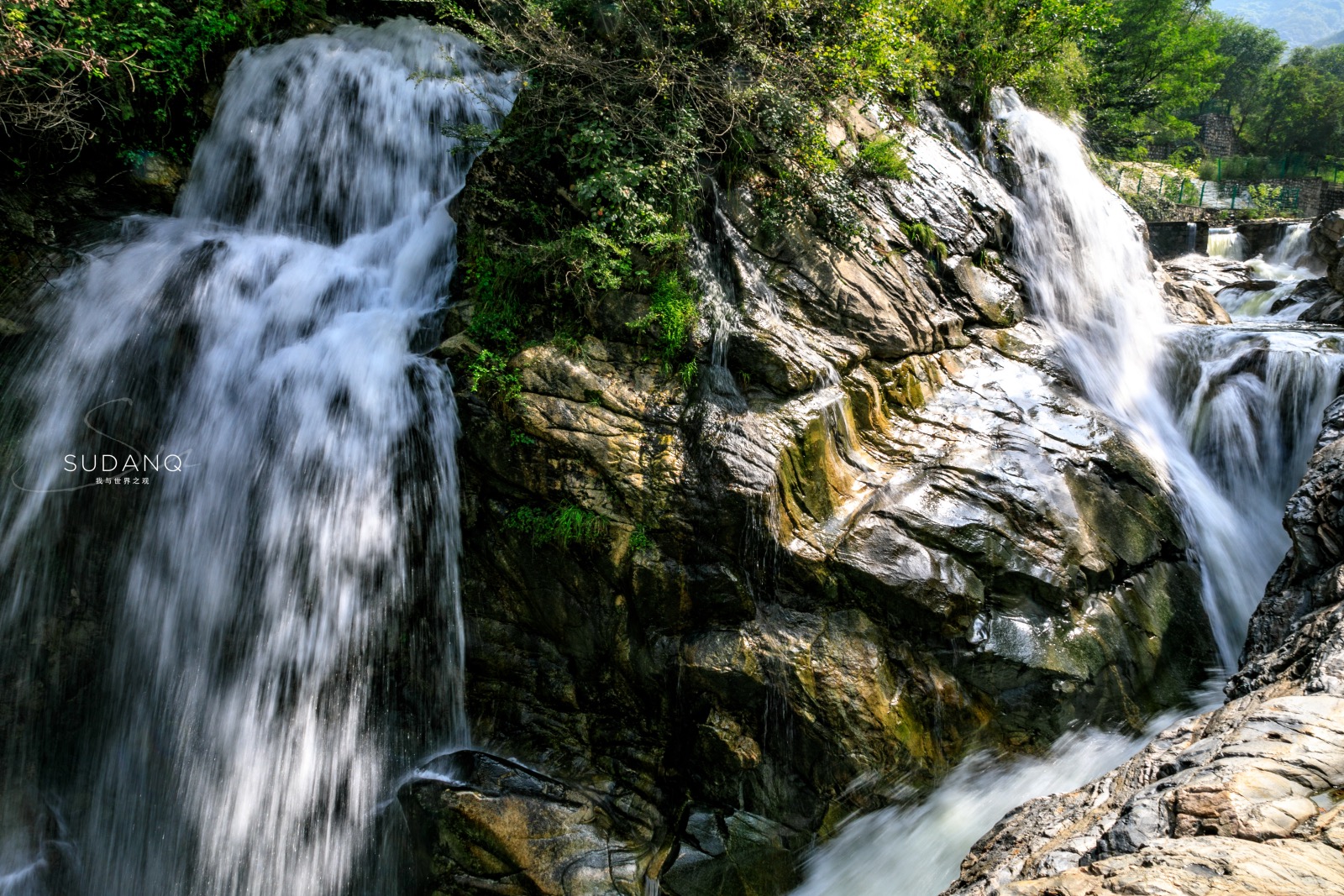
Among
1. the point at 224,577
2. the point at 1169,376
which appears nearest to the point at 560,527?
the point at 224,577

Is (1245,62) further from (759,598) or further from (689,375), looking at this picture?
(759,598)

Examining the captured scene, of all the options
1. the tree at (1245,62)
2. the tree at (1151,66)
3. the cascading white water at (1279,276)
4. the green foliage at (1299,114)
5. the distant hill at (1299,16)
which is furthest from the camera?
the distant hill at (1299,16)

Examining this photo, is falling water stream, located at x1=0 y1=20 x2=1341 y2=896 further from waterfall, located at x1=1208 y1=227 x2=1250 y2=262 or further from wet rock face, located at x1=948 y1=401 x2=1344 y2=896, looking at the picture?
waterfall, located at x1=1208 y1=227 x2=1250 y2=262

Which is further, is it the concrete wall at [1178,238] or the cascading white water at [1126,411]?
the concrete wall at [1178,238]

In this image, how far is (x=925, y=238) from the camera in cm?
744

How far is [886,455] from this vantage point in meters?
5.95

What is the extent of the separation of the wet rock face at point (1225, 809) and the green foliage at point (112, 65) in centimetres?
900

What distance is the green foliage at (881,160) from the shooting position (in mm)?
7379

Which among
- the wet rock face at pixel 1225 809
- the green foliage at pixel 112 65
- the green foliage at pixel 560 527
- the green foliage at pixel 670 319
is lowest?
the wet rock face at pixel 1225 809

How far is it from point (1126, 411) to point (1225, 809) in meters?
6.27

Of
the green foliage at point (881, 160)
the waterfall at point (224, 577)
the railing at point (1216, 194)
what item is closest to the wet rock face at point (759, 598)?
the waterfall at point (224, 577)

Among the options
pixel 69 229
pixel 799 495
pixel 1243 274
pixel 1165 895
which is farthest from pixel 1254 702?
pixel 1243 274

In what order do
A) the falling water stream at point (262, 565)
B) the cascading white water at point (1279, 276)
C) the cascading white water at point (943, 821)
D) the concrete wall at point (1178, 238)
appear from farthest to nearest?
the concrete wall at point (1178, 238) → the cascading white water at point (1279, 276) → the falling water stream at point (262, 565) → the cascading white water at point (943, 821)

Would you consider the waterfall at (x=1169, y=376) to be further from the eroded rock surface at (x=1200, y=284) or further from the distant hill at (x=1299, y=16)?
the distant hill at (x=1299, y=16)
